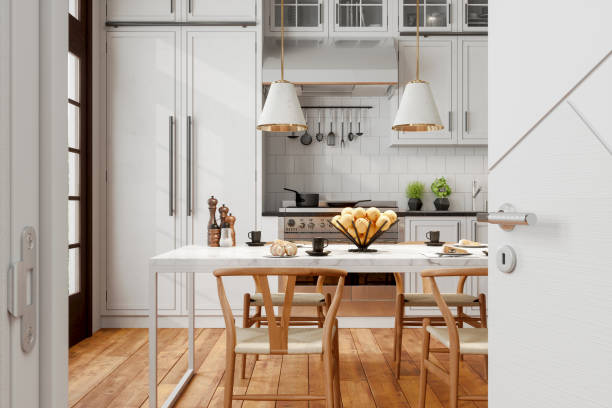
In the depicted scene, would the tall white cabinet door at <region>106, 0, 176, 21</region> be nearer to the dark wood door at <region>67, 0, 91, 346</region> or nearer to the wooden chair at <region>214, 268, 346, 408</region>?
the dark wood door at <region>67, 0, 91, 346</region>

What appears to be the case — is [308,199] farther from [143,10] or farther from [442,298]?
[442,298]

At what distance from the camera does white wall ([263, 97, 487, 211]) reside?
4.69 metres

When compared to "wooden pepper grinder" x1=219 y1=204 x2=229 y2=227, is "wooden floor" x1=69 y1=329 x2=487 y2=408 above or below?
below

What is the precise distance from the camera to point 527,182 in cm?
77

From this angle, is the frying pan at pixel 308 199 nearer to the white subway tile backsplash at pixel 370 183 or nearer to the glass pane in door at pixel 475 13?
the white subway tile backsplash at pixel 370 183

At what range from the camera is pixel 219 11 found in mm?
3996

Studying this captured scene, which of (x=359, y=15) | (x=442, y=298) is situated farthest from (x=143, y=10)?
(x=442, y=298)

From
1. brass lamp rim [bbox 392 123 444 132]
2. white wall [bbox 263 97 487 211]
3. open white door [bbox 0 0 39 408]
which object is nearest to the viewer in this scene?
open white door [bbox 0 0 39 408]

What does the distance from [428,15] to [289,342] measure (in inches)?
133

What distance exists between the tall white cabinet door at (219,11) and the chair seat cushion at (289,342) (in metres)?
2.84

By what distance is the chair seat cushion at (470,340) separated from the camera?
Result: 1889 mm

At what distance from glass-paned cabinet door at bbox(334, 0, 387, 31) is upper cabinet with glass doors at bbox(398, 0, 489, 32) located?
0.59 ft

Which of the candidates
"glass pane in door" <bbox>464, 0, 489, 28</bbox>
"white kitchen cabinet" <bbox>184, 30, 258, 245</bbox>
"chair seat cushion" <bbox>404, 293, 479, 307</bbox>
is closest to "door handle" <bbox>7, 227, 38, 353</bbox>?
"chair seat cushion" <bbox>404, 293, 479, 307</bbox>

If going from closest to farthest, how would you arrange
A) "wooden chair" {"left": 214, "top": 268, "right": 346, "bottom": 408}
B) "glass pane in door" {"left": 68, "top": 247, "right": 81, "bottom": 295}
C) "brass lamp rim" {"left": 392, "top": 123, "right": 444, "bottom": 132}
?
"wooden chair" {"left": 214, "top": 268, "right": 346, "bottom": 408} < "brass lamp rim" {"left": 392, "top": 123, "right": 444, "bottom": 132} < "glass pane in door" {"left": 68, "top": 247, "right": 81, "bottom": 295}
